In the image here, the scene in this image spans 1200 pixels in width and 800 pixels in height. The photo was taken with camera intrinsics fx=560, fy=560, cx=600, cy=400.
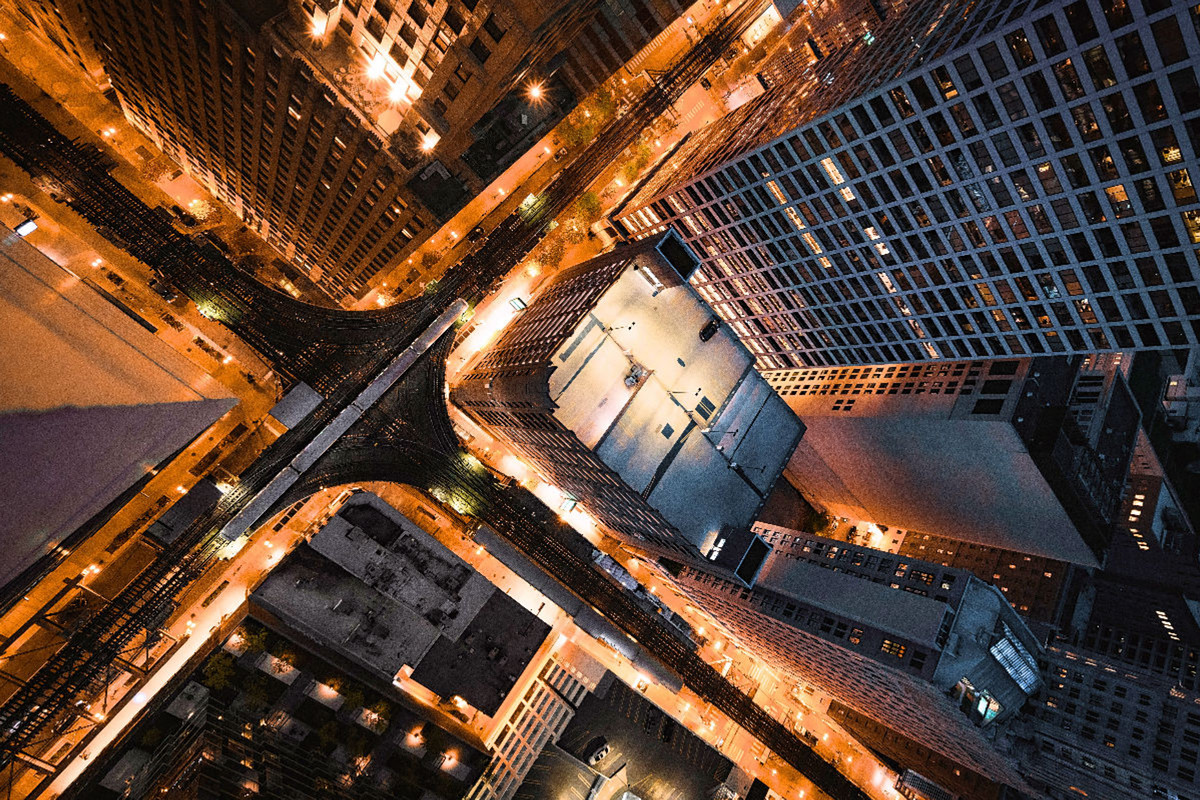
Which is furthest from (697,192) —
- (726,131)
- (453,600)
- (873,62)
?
(453,600)

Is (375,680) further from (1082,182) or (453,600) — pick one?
(1082,182)

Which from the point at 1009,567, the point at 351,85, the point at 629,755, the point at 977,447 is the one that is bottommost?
the point at 629,755

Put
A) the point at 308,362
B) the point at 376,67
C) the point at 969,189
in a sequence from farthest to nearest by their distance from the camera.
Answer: the point at 308,362, the point at 969,189, the point at 376,67

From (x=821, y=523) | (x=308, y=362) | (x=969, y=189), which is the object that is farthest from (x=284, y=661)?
(x=821, y=523)

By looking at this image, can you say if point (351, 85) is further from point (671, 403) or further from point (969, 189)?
point (969, 189)

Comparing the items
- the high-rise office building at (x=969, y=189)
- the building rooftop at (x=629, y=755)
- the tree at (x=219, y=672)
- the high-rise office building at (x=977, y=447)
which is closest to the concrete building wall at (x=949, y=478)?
the high-rise office building at (x=977, y=447)
